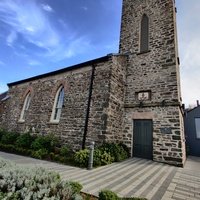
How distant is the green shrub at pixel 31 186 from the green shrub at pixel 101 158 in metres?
3.60

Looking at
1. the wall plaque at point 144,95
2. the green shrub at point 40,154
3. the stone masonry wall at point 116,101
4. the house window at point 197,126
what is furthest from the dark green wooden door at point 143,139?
the house window at point 197,126

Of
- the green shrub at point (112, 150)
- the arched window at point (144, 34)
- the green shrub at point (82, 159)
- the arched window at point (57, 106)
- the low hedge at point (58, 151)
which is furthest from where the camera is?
the arched window at point (144, 34)

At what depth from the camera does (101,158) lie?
22.9ft

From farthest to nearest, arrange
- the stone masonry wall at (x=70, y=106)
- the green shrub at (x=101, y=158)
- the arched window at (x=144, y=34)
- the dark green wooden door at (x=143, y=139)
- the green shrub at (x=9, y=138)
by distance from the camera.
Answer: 1. the green shrub at (x=9, y=138)
2. the arched window at (x=144, y=34)
3. the dark green wooden door at (x=143, y=139)
4. the stone masonry wall at (x=70, y=106)
5. the green shrub at (x=101, y=158)

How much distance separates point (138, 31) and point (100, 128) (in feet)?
25.5

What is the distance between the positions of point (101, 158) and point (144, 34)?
898 centimetres

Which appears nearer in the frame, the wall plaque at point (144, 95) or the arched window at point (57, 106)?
the wall plaque at point (144, 95)

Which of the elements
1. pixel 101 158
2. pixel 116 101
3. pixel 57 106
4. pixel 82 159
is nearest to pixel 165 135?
pixel 116 101

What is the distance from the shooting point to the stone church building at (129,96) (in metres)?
8.46

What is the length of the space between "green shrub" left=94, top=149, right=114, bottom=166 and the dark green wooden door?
2.44 meters

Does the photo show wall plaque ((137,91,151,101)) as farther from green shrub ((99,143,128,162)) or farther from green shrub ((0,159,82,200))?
green shrub ((0,159,82,200))

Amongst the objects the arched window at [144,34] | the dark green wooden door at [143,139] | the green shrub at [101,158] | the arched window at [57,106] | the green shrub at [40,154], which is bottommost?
the green shrub at [40,154]

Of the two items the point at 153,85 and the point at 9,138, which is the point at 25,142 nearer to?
the point at 9,138

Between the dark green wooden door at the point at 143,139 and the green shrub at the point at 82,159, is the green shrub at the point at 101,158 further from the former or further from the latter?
the dark green wooden door at the point at 143,139
